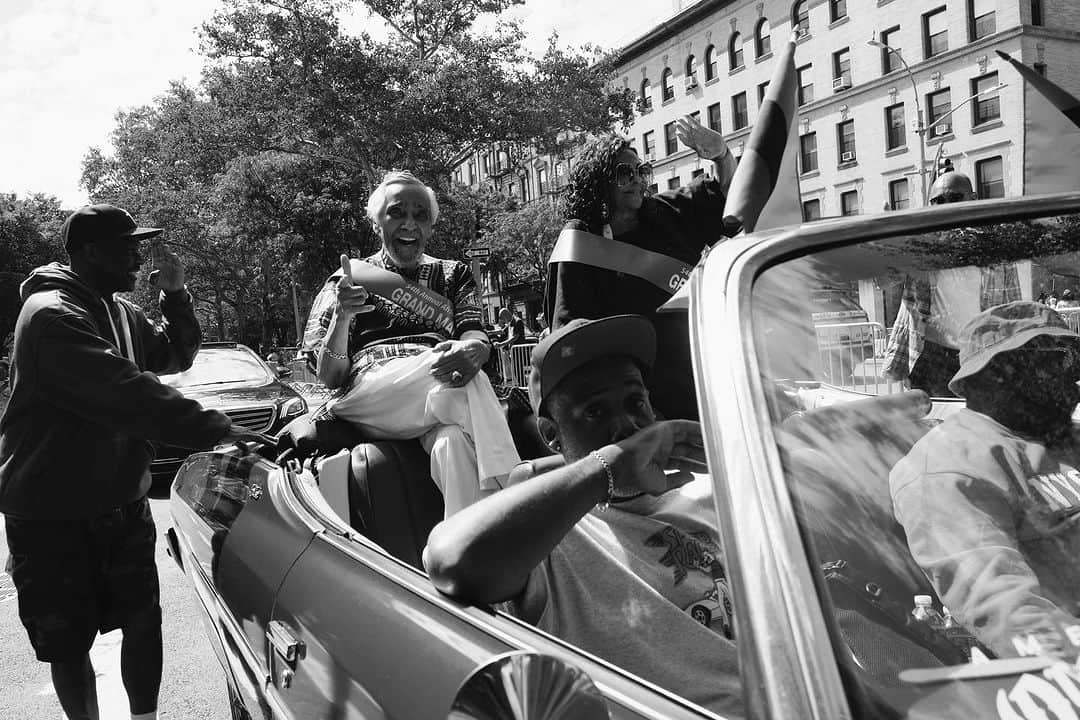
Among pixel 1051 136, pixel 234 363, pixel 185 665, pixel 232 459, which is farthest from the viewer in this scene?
pixel 234 363

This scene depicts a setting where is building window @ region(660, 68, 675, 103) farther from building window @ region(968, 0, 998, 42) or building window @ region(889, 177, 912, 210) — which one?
building window @ region(968, 0, 998, 42)

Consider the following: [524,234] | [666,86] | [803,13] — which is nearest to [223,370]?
[524,234]

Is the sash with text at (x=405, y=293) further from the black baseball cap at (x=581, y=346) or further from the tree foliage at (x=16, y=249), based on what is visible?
the tree foliage at (x=16, y=249)

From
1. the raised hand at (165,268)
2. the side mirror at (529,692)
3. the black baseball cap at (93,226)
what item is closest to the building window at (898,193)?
the raised hand at (165,268)

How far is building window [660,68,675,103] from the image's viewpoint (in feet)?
139

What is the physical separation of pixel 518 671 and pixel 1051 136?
2016 millimetres

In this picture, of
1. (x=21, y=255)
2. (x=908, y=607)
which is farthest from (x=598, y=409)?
(x=21, y=255)

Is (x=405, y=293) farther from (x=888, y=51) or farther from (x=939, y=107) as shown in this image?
(x=888, y=51)

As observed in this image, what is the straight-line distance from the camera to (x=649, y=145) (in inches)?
1778

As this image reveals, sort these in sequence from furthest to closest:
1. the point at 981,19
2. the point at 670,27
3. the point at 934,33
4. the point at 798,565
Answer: the point at 670,27, the point at 934,33, the point at 981,19, the point at 798,565

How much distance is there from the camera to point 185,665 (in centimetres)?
390

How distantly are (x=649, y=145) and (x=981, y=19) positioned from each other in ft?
61.1

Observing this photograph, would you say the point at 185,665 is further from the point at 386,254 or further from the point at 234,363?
the point at 234,363

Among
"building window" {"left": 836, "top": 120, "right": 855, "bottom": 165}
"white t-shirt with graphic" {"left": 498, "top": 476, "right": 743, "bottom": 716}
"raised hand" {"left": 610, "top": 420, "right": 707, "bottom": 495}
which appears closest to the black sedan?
"white t-shirt with graphic" {"left": 498, "top": 476, "right": 743, "bottom": 716}
